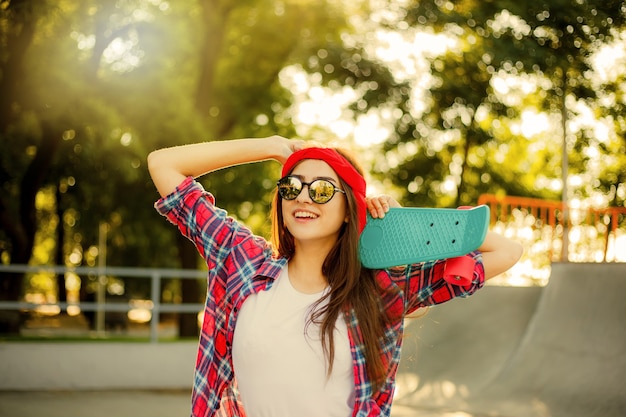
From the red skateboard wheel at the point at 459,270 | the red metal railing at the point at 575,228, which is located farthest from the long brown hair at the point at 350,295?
the red metal railing at the point at 575,228

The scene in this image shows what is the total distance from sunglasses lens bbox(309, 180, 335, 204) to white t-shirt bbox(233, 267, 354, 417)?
34cm

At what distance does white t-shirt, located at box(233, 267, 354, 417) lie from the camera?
2.57m

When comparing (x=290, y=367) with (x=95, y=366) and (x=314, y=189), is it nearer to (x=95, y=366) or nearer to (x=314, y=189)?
(x=314, y=189)

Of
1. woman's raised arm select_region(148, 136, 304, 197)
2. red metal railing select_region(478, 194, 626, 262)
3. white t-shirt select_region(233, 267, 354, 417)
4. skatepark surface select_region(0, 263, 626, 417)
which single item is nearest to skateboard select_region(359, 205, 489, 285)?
white t-shirt select_region(233, 267, 354, 417)

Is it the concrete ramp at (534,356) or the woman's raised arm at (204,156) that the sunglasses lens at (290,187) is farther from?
the concrete ramp at (534,356)

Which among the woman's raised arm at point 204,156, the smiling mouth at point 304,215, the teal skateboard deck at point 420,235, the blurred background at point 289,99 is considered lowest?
the teal skateboard deck at point 420,235

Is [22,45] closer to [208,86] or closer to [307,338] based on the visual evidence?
[208,86]

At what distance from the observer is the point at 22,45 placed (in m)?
14.0

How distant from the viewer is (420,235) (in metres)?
2.67

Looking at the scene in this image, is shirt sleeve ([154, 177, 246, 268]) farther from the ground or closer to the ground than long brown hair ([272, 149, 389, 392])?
farther from the ground

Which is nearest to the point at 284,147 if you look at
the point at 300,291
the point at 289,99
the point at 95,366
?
the point at 300,291

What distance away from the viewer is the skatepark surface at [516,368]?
833 centimetres

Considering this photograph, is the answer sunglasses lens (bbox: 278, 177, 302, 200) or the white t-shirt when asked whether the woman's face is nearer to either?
sunglasses lens (bbox: 278, 177, 302, 200)

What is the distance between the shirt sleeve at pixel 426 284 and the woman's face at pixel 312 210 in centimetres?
28
